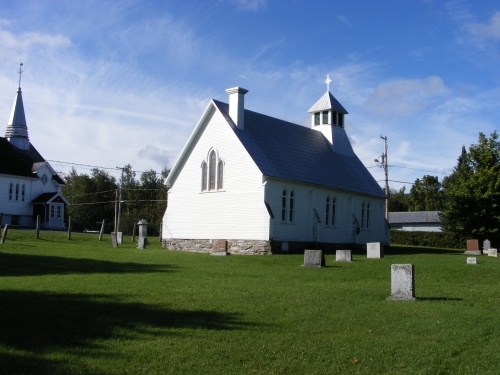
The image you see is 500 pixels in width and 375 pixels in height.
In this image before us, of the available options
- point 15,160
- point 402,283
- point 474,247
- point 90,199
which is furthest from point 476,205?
point 90,199

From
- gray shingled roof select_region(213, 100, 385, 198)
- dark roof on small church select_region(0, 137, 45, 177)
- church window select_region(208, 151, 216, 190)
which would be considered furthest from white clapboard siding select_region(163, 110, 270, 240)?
dark roof on small church select_region(0, 137, 45, 177)

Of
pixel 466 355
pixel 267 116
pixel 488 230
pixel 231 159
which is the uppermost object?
pixel 267 116

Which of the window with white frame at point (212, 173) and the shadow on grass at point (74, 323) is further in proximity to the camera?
the window with white frame at point (212, 173)

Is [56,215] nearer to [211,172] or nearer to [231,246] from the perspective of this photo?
[211,172]

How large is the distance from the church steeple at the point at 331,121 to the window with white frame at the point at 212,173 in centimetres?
1254

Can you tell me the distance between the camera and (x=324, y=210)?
39562 mm

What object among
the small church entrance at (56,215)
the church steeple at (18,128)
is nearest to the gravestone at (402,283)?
the small church entrance at (56,215)

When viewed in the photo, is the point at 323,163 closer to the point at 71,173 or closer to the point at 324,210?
the point at 324,210

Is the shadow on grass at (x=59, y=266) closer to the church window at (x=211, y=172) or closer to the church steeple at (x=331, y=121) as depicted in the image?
the church window at (x=211, y=172)

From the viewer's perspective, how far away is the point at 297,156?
39.4 m

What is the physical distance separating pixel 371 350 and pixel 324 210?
2955cm

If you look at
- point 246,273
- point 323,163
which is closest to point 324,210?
point 323,163

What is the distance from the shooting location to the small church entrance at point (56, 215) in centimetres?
5950

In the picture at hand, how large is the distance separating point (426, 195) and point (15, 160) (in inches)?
2693
